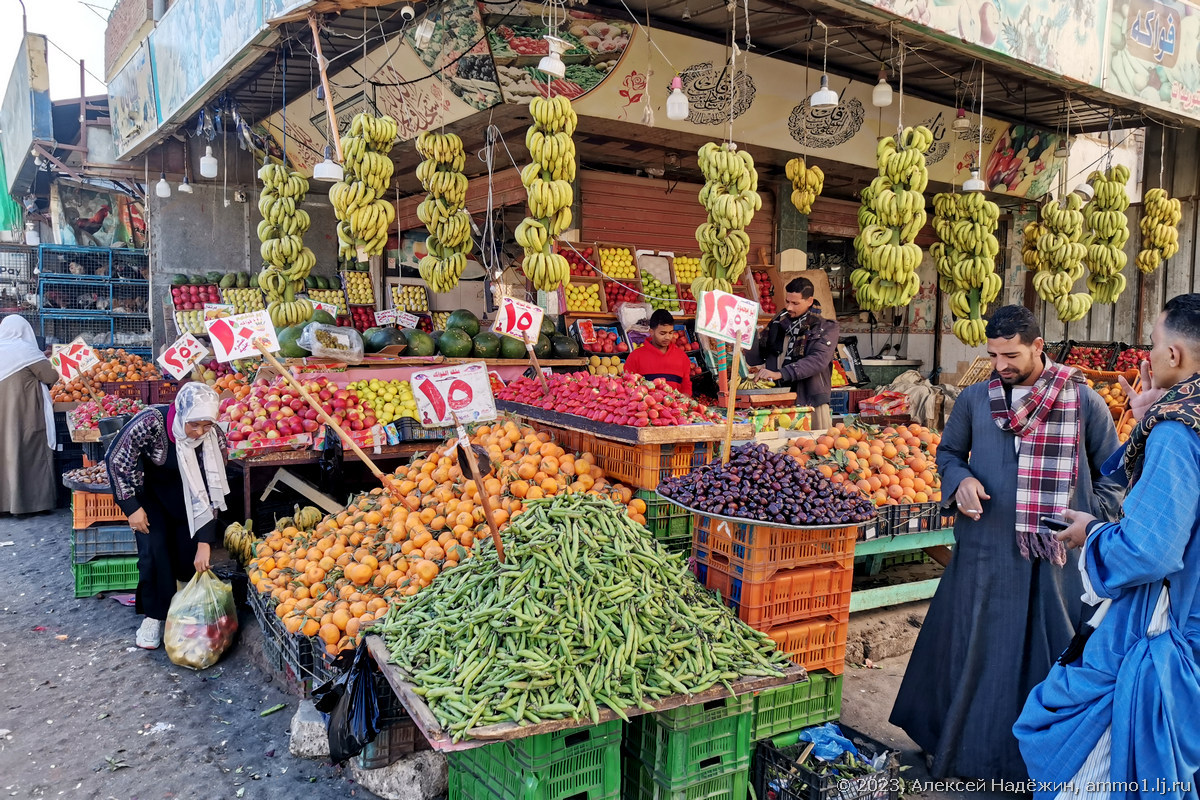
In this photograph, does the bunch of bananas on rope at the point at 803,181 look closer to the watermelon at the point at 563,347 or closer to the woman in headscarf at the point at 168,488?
the watermelon at the point at 563,347

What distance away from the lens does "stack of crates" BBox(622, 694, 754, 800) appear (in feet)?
8.91

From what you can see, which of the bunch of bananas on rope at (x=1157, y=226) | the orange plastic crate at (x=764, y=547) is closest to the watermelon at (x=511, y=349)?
the orange plastic crate at (x=764, y=547)

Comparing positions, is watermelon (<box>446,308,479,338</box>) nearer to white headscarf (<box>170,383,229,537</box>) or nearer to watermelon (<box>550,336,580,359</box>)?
watermelon (<box>550,336,580,359</box>)

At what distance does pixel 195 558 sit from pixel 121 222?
46.5ft

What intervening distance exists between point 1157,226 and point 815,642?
9.55 m

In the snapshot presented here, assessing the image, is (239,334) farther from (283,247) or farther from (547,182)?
(283,247)

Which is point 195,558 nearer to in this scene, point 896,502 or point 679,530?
point 679,530

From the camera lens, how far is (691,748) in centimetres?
275

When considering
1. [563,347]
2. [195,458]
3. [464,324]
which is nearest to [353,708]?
[195,458]

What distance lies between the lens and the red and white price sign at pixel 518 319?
17.2ft

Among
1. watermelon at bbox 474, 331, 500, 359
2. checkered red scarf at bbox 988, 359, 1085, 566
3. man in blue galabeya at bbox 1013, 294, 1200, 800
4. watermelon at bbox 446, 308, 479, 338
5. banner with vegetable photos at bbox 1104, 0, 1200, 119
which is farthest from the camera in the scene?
watermelon at bbox 446, 308, 479, 338

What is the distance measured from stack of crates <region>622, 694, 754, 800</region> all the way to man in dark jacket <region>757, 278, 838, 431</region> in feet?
11.3

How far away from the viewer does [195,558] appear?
4.85 m

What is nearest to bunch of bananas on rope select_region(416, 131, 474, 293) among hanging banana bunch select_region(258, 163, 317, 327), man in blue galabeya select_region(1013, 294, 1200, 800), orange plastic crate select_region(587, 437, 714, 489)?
hanging banana bunch select_region(258, 163, 317, 327)
